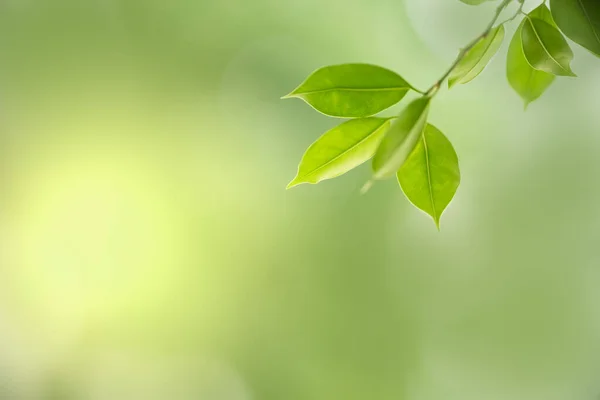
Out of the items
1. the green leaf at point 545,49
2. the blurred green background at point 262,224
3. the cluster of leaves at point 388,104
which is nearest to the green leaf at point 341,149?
the cluster of leaves at point 388,104

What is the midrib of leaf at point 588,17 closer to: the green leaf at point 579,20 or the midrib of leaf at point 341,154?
the green leaf at point 579,20

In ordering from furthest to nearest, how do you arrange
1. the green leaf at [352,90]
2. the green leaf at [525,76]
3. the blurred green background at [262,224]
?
the blurred green background at [262,224]
the green leaf at [525,76]
the green leaf at [352,90]

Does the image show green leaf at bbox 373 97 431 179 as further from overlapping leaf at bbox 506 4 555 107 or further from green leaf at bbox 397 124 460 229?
overlapping leaf at bbox 506 4 555 107

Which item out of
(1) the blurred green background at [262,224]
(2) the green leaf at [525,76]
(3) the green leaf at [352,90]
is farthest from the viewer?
(1) the blurred green background at [262,224]

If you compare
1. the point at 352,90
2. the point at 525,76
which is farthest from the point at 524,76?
the point at 352,90

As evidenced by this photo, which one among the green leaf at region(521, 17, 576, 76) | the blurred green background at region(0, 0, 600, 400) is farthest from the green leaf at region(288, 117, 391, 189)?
the blurred green background at region(0, 0, 600, 400)

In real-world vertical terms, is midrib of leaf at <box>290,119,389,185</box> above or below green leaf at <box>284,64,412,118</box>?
below

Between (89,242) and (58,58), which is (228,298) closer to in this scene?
(89,242)
